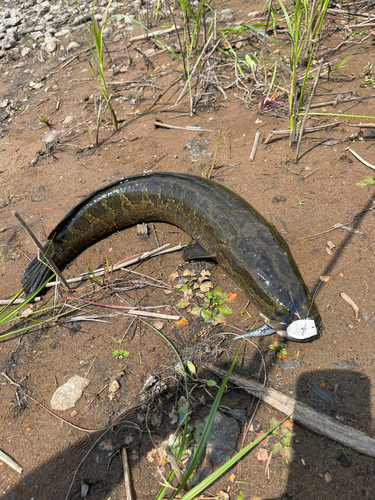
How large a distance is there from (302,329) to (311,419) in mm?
676

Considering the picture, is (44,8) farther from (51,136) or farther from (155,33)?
(51,136)

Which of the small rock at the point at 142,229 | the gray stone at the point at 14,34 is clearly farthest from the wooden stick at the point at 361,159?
the gray stone at the point at 14,34

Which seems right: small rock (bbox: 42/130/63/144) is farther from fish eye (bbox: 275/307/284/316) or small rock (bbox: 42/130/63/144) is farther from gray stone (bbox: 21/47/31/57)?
fish eye (bbox: 275/307/284/316)

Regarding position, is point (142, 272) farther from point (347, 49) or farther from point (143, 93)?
point (347, 49)

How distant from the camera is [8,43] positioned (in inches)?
328

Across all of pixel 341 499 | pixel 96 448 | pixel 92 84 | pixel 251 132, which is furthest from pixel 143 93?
pixel 341 499

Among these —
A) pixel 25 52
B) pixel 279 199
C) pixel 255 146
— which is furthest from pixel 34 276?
pixel 25 52

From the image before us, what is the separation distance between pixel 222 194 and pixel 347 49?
13.6 feet

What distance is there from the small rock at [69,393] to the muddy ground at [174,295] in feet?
0.20

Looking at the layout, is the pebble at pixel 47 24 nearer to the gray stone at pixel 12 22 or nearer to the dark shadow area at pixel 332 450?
the gray stone at pixel 12 22

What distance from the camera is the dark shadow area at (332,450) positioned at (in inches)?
80.6

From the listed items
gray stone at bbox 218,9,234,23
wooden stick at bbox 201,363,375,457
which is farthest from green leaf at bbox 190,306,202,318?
gray stone at bbox 218,9,234,23

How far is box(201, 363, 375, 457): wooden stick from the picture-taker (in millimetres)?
2098

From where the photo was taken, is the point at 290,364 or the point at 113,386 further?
the point at 113,386
